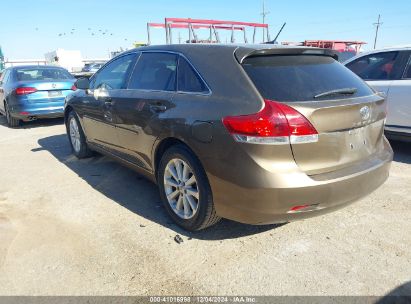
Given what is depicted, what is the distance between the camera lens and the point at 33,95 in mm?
8188

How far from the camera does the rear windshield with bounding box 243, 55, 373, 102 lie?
101 inches

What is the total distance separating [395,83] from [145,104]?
378 centimetres

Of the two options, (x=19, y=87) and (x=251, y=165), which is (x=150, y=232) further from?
(x=19, y=87)

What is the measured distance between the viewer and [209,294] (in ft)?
7.83

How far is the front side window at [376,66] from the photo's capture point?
17.2ft

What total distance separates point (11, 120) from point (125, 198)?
6.42 metres

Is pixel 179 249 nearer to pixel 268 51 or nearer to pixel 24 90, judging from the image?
pixel 268 51

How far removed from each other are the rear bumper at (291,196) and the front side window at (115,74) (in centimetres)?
203

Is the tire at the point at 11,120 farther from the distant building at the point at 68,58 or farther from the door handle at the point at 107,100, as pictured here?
the distant building at the point at 68,58

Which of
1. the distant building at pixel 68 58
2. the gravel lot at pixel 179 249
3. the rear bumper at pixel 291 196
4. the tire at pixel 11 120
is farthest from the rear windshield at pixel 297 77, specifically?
the distant building at pixel 68 58

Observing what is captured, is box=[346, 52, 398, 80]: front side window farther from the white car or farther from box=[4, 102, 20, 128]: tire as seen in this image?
box=[4, 102, 20, 128]: tire

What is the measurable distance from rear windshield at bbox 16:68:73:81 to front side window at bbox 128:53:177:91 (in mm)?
5976

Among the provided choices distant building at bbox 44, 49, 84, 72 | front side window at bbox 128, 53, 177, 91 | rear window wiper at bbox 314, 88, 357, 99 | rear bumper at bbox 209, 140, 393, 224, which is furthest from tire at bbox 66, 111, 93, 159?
distant building at bbox 44, 49, 84, 72

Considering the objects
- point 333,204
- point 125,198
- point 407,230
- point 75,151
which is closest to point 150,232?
point 125,198
